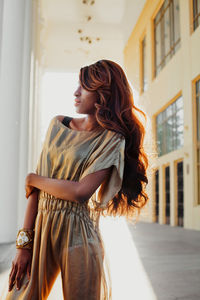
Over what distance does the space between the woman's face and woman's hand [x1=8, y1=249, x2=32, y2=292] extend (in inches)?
20.6

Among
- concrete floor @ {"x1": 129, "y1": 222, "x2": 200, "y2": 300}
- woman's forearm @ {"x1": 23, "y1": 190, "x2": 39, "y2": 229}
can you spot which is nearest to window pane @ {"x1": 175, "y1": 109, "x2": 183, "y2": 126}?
concrete floor @ {"x1": 129, "y1": 222, "x2": 200, "y2": 300}

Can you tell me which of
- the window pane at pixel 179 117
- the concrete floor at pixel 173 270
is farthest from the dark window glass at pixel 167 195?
the concrete floor at pixel 173 270

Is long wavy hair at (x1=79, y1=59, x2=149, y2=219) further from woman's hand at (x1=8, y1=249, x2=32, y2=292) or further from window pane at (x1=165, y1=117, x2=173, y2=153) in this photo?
window pane at (x1=165, y1=117, x2=173, y2=153)

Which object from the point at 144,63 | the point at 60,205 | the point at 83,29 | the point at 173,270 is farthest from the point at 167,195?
the point at 60,205

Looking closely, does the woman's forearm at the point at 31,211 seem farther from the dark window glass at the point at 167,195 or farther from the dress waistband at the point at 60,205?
the dark window glass at the point at 167,195

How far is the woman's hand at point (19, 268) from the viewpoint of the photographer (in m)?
1.09

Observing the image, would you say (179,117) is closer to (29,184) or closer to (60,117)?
(60,117)

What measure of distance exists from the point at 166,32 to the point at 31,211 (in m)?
12.8

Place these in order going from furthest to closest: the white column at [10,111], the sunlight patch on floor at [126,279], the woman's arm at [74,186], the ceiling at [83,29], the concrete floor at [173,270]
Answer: the ceiling at [83,29]
the white column at [10,111]
the concrete floor at [173,270]
the sunlight patch on floor at [126,279]
the woman's arm at [74,186]

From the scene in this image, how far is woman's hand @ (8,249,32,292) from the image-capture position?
1087mm

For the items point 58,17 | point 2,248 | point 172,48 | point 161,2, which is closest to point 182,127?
point 172,48

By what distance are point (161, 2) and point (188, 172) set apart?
271 inches

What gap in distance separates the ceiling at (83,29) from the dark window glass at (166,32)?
1.26 meters

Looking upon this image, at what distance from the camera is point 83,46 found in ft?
51.4
